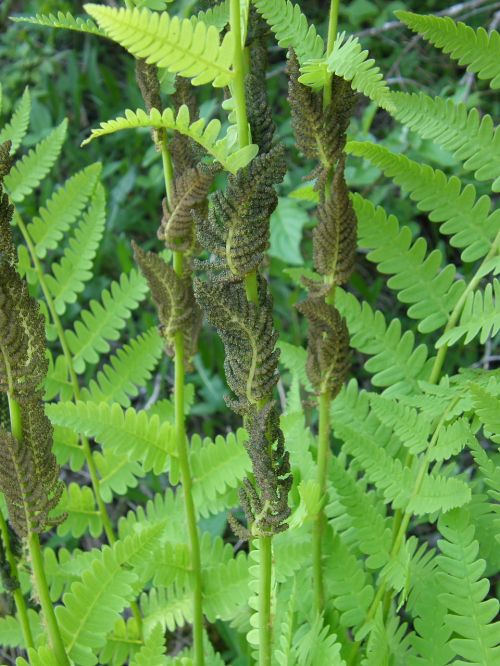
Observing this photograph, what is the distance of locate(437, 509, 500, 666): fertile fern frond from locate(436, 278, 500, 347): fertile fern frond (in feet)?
0.73

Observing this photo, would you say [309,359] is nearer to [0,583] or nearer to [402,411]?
[402,411]

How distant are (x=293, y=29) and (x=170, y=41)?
304 millimetres

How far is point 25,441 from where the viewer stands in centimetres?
81

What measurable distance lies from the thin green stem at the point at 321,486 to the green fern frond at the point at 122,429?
0.20 metres

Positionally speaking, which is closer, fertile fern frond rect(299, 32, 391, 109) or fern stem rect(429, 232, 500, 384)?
fertile fern frond rect(299, 32, 391, 109)

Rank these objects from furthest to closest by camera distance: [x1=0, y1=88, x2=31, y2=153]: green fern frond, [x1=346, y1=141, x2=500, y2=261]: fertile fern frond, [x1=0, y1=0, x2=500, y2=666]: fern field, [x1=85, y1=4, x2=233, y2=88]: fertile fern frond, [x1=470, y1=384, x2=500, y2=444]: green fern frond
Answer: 1. [x1=0, y1=88, x2=31, y2=153]: green fern frond
2. [x1=346, y1=141, x2=500, y2=261]: fertile fern frond
3. [x1=470, y1=384, x2=500, y2=444]: green fern frond
4. [x1=0, y1=0, x2=500, y2=666]: fern field
5. [x1=85, y1=4, x2=233, y2=88]: fertile fern frond

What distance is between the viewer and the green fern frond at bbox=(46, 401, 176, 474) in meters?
1.02

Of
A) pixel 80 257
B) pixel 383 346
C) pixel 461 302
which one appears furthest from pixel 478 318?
pixel 80 257

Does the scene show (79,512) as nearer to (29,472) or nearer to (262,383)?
(29,472)

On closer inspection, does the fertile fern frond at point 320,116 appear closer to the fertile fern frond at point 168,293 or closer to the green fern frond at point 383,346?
the fertile fern frond at point 168,293

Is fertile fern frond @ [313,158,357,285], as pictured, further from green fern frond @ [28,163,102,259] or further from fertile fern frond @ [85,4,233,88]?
green fern frond @ [28,163,102,259]

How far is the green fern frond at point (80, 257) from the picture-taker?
1.29m

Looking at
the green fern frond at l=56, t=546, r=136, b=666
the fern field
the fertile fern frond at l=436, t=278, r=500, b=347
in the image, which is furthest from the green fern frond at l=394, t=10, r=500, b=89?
the green fern frond at l=56, t=546, r=136, b=666

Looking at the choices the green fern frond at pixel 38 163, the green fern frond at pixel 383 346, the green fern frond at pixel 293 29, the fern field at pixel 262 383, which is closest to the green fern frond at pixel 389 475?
the fern field at pixel 262 383
